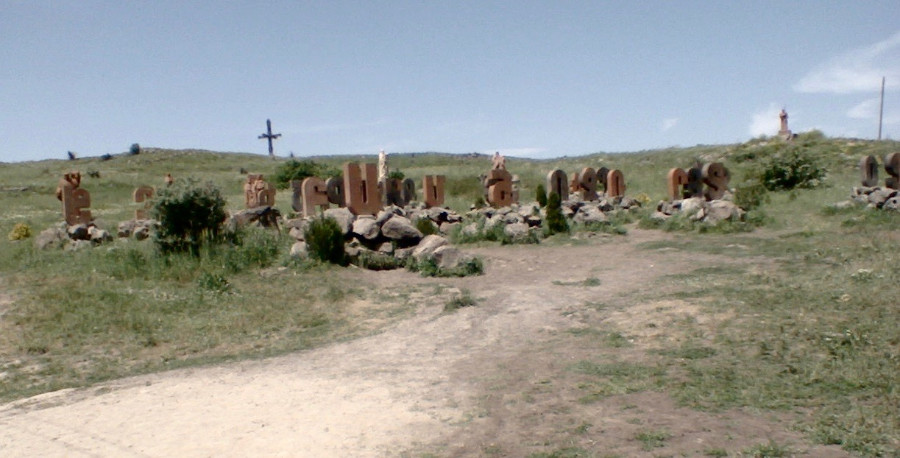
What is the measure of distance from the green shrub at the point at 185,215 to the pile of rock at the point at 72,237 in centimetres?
402

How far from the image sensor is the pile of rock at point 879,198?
19312 millimetres

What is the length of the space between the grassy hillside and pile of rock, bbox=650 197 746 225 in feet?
3.06

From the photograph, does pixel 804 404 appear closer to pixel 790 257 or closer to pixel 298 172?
pixel 790 257

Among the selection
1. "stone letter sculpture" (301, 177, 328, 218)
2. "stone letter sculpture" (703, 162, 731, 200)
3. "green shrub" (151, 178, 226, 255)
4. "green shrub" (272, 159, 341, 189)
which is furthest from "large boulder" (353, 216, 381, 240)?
"green shrub" (272, 159, 341, 189)

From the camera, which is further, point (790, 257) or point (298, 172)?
point (298, 172)

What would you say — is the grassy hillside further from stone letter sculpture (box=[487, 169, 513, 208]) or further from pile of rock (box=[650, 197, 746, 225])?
stone letter sculpture (box=[487, 169, 513, 208])

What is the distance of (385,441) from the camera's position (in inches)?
218

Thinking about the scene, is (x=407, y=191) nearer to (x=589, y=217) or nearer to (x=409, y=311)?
(x=589, y=217)

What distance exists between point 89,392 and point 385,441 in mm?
3864

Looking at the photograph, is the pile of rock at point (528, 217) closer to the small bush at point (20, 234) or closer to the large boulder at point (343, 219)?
the large boulder at point (343, 219)

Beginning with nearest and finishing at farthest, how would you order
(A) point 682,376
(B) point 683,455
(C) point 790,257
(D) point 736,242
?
(B) point 683,455
(A) point 682,376
(C) point 790,257
(D) point 736,242

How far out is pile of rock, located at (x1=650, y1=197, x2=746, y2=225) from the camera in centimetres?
1944

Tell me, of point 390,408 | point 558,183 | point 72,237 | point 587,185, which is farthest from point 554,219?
point 390,408

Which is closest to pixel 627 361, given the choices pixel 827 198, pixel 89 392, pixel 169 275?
pixel 89 392
